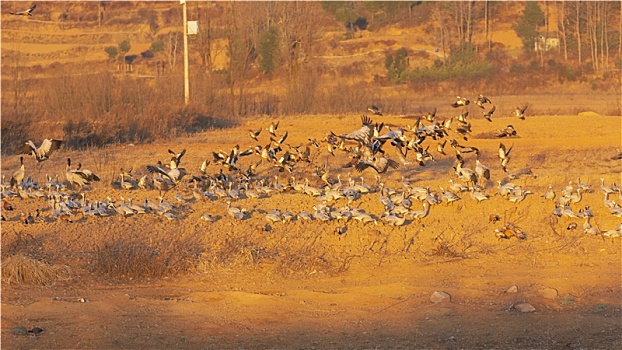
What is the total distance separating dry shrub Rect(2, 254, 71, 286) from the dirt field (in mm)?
89

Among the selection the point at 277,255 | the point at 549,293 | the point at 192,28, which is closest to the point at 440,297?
the point at 549,293

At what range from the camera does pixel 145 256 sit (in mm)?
11312

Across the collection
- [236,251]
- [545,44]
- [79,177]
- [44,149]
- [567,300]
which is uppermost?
[545,44]

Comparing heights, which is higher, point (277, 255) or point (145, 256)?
point (145, 256)

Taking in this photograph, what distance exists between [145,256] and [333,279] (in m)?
2.13

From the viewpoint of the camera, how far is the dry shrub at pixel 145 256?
1116cm

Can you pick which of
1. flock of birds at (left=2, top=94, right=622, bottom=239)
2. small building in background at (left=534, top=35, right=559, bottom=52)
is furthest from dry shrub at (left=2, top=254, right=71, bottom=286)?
small building in background at (left=534, top=35, right=559, bottom=52)

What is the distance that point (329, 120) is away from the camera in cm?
2506

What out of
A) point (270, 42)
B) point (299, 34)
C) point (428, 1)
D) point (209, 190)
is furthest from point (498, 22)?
point (209, 190)

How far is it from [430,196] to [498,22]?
167ft

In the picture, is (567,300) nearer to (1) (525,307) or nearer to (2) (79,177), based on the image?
(1) (525,307)

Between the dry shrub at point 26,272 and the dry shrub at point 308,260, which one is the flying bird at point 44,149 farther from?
the dry shrub at point 308,260

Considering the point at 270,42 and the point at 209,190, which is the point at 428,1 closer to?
the point at 270,42

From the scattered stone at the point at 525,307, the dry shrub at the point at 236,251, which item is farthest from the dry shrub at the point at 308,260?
the scattered stone at the point at 525,307
